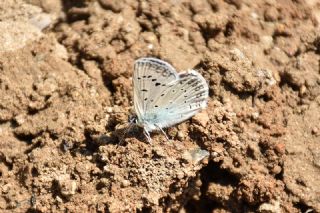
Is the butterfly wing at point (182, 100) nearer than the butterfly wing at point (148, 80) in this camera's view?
No

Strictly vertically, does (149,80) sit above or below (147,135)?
above

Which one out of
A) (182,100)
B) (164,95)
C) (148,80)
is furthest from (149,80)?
(182,100)

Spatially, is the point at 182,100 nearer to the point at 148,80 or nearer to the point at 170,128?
the point at 170,128

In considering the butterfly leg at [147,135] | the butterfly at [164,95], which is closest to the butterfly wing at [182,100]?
the butterfly at [164,95]

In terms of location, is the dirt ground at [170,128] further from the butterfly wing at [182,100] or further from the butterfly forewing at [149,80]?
the butterfly forewing at [149,80]

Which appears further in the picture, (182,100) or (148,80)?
(182,100)

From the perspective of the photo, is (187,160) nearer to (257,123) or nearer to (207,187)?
(207,187)

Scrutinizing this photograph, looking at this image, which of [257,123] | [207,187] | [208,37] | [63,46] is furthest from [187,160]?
[63,46]
